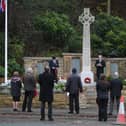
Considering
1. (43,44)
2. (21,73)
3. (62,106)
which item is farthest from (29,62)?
(62,106)

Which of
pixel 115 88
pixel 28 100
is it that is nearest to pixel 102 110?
pixel 115 88

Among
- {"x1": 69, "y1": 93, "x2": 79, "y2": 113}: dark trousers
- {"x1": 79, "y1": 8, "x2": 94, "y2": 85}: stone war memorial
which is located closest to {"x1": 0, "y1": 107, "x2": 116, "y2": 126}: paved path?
Result: {"x1": 69, "y1": 93, "x2": 79, "y2": 113}: dark trousers

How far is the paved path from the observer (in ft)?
71.7

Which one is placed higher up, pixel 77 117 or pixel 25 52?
pixel 25 52

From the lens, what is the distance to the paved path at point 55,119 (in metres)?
21.9

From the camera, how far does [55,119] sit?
77.4 ft

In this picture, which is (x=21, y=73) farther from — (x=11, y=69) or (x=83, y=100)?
(x=83, y=100)

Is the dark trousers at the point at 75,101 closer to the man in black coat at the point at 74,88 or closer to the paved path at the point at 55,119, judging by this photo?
the man in black coat at the point at 74,88

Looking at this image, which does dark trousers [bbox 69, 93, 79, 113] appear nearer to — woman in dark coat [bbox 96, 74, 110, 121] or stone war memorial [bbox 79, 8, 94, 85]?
woman in dark coat [bbox 96, 74, 110, 121]

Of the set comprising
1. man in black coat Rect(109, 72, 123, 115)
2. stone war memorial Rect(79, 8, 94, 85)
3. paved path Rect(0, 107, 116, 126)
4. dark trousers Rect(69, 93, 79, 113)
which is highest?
stone war memorial Rect(79, 8, 94, 85)

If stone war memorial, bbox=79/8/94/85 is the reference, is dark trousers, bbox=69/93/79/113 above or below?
below

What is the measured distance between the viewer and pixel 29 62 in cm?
3753

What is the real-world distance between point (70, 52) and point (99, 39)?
241 centimetres

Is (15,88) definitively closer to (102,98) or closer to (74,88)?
(74,88)
